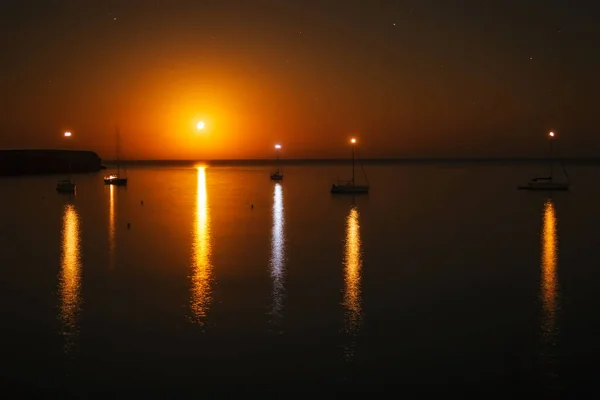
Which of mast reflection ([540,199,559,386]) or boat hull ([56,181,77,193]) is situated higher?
boat hull ([56,181,77,193])

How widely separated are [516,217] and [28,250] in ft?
105

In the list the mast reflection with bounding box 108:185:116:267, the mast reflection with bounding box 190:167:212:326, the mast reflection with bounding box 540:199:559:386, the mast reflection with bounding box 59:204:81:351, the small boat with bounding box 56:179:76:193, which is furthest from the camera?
the small boat with bounding box 56:179:76:193

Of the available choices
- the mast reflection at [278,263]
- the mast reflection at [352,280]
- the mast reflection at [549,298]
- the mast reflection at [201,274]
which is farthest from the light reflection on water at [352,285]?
the mast reflection at [549,298]

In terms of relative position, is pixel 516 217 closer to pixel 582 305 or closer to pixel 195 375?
pixel 582 305

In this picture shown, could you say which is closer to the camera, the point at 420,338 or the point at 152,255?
the point at 420,338

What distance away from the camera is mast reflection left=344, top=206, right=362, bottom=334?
1536cm

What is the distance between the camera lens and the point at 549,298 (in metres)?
17.9

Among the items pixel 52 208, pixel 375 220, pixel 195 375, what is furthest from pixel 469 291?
pixel 52 208

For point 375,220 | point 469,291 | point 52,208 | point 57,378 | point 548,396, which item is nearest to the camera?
point 548,396

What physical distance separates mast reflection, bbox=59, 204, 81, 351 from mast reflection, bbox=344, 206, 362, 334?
263 inches

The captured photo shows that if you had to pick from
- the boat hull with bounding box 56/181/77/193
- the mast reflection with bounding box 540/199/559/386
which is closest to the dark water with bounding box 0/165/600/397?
the mast reflection with bounding box 540/199/559/386

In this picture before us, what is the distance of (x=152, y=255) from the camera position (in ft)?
85.1

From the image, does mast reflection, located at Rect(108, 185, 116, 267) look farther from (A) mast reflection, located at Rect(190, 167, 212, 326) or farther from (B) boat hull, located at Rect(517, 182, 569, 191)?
(B) boat hull, located at Rect(517, 182, 569, 191)

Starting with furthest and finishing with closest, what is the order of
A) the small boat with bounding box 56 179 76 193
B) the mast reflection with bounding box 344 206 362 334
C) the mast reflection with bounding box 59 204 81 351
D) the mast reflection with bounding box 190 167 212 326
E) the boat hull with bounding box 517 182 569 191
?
the boat hull with bounding box 517 182 569 191 → the small boat with bounding box 56 179 76 193 → the mast reflection with bounding box 190 167 212 326 → the mast reflection with bounding box 344 206 362 334 → the mast reflection with bounding box 59 204 81 351
